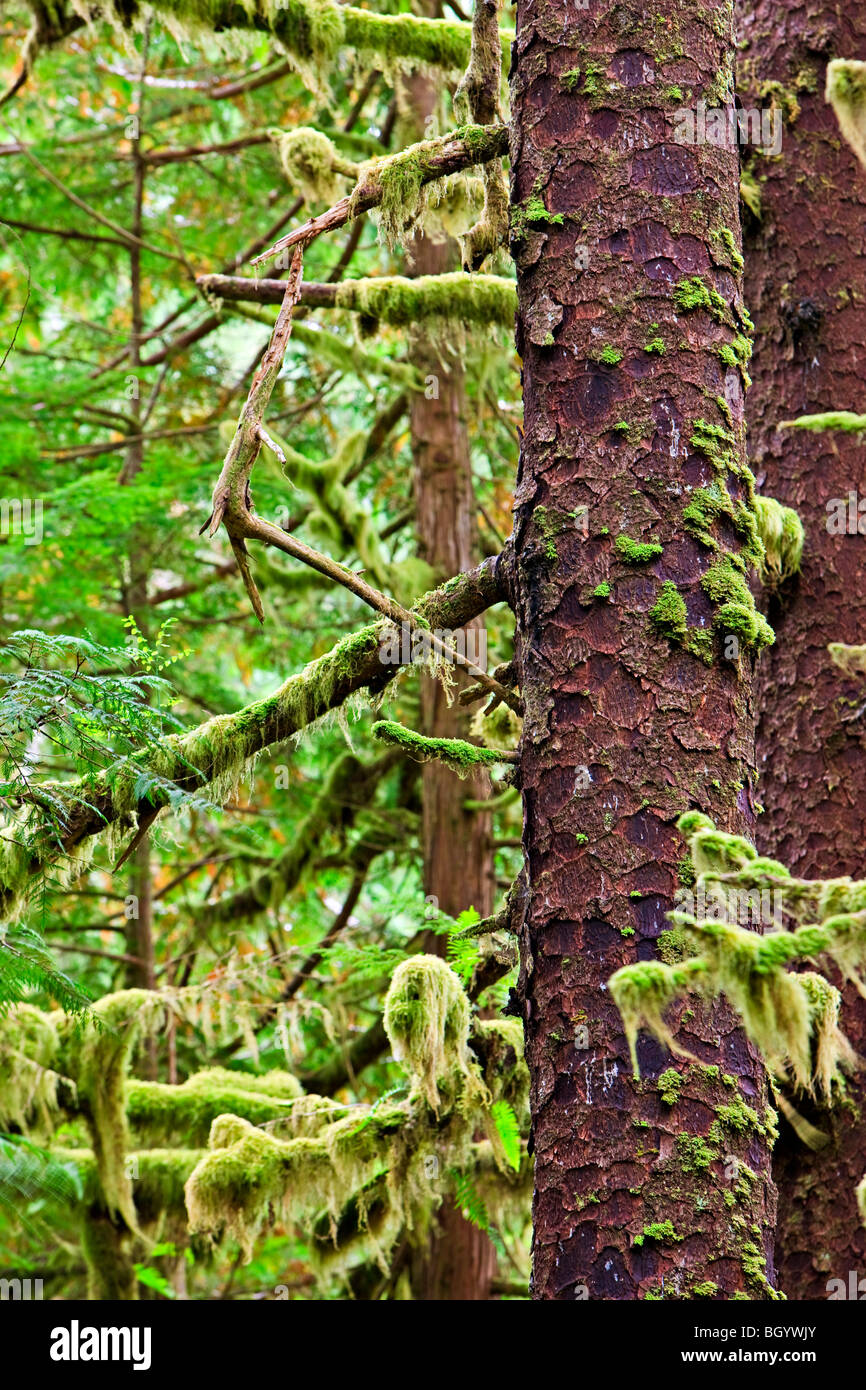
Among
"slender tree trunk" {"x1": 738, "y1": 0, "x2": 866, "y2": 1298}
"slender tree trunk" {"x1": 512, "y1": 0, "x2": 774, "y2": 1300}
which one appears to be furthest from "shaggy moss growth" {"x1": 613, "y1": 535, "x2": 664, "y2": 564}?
"slender tree trunk" {"x1": 738, "y1": 0, "x2": 866, "y2": 1298}

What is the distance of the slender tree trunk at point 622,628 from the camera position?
2.52 metres

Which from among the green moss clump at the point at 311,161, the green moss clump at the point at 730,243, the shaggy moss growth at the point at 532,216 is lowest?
the green moss clump at the point at 730,243

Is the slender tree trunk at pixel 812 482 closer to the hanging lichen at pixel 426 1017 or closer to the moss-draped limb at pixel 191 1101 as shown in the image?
the hanging lichen at pixel 426 1017

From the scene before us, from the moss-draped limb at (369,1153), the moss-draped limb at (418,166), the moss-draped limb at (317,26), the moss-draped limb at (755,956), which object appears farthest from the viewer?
the moss-draped limb at (317,26)

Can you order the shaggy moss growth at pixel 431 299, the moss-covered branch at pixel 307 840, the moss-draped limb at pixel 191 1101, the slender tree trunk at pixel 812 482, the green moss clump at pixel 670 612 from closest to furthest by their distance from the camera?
1. the green moss clump at pixel 670 612
2. the slender tree trunk at pixel 812 482
3. the shaggy moss growth at pixel 431 299
4. the moss-draped limb at pixel 191 1101
5. the moss-covered branch at pixel 307 840

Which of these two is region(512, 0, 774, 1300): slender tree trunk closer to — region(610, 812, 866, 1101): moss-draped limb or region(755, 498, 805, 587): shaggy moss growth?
region(610, 812, 866, 1101): moss-draped limb

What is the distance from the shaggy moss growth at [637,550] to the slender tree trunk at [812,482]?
5.56 feet

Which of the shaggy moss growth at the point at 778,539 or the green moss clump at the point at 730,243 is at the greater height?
the green moss clump at the point at 730,243

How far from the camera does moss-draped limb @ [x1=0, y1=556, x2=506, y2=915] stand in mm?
3160

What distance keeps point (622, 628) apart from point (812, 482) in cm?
199

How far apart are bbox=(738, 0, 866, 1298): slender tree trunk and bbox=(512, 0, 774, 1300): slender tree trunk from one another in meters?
1.41

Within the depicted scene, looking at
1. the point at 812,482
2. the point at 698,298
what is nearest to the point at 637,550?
the point at 698,298

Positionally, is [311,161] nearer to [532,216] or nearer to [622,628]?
[532,216]

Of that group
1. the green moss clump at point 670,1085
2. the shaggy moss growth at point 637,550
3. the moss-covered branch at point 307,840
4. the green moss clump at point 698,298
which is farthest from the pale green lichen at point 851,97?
the moss-covered branch at point 307,840
